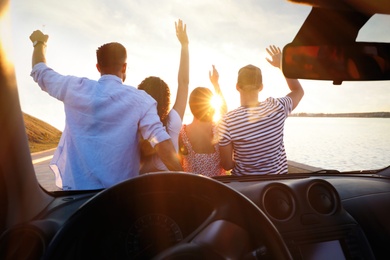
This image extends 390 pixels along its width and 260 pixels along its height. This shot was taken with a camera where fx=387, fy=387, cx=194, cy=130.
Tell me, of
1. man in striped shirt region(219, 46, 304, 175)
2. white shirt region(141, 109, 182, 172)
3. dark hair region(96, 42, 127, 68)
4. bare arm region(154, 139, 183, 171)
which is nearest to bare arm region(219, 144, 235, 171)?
man in striped shirt region(219, 46, 304, 175)

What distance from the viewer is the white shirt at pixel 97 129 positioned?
2.71 metres

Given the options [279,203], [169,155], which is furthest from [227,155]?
[279,203]

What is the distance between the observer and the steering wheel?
1453mm

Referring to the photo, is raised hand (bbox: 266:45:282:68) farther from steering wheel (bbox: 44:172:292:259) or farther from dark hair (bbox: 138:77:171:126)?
steering wheel (bbox: 44:172:292:259)

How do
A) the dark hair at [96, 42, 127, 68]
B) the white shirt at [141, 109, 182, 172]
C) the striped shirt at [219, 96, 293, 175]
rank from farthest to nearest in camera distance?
the striped shirt at [219, 96, 293, 175] < the white shirt at [141, 109, 182, 172] < the dark hair at [96, 42, 127, 68]

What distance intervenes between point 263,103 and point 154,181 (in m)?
2.71

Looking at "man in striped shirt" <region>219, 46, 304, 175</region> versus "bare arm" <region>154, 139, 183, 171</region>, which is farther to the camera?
"man in striped shirt" <region>219, 46, 304, 175</region>

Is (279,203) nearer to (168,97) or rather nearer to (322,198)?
(322,198)

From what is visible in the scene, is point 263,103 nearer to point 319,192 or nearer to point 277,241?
point 319,192

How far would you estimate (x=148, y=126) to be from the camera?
9.60 feet

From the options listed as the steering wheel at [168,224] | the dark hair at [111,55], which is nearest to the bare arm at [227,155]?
the dark hair at [111,55]

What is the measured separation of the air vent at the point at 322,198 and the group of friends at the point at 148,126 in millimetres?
993

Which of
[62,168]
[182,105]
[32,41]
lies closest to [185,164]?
[182,105]

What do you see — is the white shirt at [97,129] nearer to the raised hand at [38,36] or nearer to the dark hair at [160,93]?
the raised hand at [38,36]
